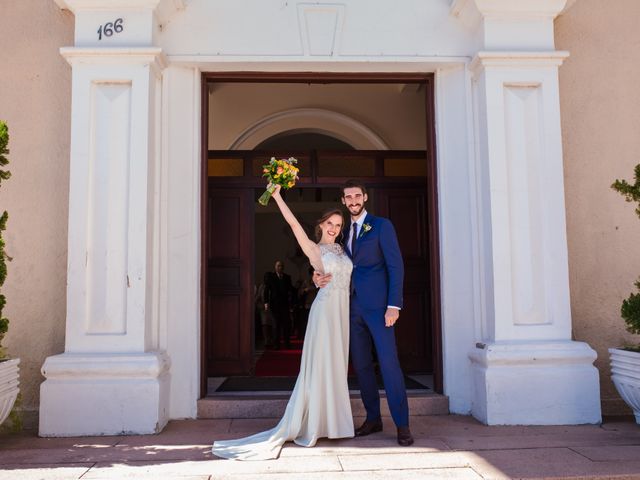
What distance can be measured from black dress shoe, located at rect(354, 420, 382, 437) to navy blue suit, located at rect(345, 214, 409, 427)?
1.5 inches

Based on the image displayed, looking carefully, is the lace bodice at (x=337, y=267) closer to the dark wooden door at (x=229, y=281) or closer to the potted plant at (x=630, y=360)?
the potted plant at (x=630, y=360)

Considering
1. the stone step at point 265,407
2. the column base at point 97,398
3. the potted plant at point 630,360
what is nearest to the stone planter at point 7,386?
the column base at point 97,398

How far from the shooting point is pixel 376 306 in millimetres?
4320

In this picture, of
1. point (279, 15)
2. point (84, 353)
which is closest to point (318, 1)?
point (279, 15)

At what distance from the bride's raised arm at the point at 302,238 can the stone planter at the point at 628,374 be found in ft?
8.04

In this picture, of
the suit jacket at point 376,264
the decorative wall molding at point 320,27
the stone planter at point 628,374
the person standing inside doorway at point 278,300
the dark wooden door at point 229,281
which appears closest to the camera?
the suit jacket at point 376,264

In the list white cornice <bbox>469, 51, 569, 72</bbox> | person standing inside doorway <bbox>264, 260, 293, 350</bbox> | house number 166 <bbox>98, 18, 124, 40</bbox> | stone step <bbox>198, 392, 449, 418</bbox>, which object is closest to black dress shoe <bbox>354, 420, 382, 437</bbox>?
stone step <bbox>198, 392, 449, 418</bbox>

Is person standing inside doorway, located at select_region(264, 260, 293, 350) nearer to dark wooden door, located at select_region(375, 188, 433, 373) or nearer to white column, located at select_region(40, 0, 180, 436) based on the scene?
dark wooden door, located at select_region(375, 188, 433, 373)

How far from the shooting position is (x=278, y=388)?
6035 mm

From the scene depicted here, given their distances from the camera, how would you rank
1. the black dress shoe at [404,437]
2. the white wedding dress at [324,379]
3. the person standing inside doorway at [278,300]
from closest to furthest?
the black dress shoe at [404,437] < the white wedding dress at [324,379] < the person standing inside doorway at [278,300]

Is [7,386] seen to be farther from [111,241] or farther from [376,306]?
[376,306]

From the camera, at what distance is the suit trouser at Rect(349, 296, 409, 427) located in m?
4.20

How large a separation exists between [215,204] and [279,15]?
2693 millimetres

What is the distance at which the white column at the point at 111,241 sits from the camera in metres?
4.52
